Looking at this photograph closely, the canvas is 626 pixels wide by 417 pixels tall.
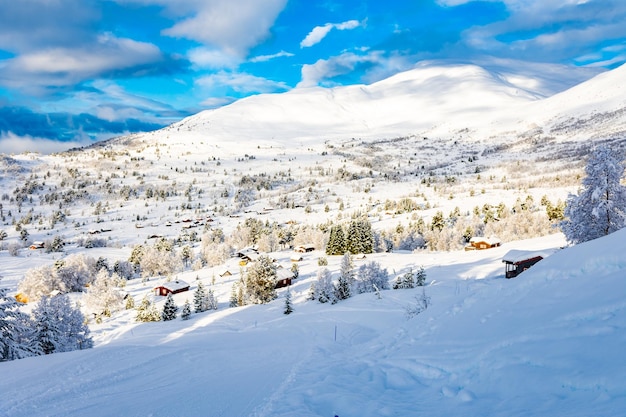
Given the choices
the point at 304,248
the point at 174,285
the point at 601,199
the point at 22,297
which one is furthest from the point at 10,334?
the point at 304,248

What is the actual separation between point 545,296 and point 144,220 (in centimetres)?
14754

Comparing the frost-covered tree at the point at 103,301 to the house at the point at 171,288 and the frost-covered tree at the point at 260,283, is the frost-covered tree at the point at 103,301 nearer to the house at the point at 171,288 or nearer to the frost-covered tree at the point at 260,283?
the house at the point at 171,288

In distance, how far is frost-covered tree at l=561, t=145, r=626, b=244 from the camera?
27.3 metres

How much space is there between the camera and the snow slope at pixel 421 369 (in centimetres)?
625

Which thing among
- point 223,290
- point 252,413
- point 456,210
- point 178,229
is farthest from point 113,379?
point 178,229

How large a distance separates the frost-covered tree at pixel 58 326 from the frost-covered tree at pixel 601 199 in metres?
37.6

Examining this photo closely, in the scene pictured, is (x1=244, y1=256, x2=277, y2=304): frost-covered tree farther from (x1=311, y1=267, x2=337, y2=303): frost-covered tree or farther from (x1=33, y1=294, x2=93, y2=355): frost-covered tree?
(x1=33, y1=294, x2=93, y2=355): frost-covered tree

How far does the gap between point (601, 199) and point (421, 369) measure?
1078 inches

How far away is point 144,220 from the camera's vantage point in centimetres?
13975

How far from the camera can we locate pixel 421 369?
880cm

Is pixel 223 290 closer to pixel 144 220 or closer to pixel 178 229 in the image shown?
pixel 178 229

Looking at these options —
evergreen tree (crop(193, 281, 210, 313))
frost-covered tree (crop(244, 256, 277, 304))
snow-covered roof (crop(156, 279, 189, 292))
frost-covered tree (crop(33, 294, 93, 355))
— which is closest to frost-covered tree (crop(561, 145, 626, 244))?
frost-covered tree (crop(244, 256, 277, 304))

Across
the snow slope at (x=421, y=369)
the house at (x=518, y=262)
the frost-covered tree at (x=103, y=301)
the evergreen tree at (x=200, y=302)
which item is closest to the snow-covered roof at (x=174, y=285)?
the frost-covered tree at (x=103, y=301)

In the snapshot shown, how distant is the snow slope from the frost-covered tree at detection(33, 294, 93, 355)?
469 inches
